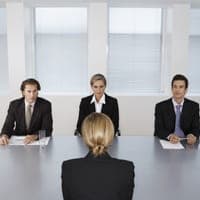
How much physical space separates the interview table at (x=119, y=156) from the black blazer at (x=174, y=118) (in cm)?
29

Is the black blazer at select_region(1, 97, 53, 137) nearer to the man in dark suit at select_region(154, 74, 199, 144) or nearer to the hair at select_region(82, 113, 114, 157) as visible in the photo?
the man in dark suit at select_region(154, 74, 199, 144)

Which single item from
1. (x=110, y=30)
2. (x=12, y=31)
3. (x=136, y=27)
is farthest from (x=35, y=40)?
(x=136, y=27)

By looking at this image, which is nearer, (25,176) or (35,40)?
(25,176)

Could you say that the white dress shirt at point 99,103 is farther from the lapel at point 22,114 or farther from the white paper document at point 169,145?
the white paper document at point 169,145

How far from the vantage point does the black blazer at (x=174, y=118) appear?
11.0 ft

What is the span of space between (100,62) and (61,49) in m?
0.74

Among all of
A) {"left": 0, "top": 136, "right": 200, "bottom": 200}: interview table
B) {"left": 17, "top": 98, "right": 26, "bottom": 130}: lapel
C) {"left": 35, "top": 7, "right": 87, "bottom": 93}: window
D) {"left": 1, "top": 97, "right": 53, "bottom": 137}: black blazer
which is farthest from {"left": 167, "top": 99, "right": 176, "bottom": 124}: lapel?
{"left": 35, "top": 7, "right": 87, "bottom": 93}: window

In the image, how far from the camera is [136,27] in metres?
5.11

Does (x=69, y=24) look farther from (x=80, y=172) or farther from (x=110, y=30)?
(x=80, y=172)

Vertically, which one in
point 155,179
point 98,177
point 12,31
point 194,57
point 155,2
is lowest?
point 155,179

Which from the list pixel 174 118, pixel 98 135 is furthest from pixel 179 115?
pixel 98 135

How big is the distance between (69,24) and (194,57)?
198 cm

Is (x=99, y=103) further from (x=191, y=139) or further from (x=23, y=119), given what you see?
(x=191, y=139)

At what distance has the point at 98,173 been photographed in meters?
1.64
